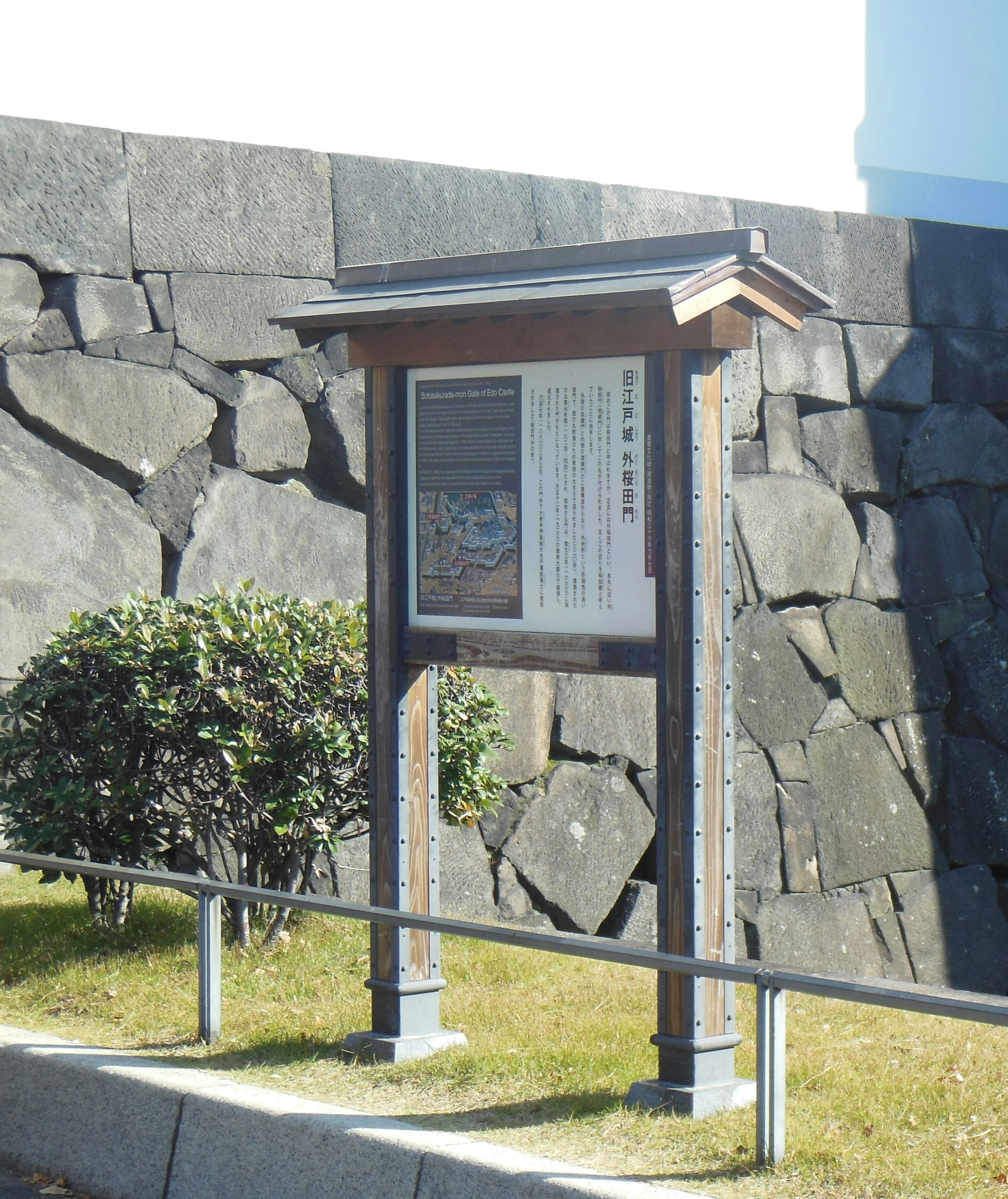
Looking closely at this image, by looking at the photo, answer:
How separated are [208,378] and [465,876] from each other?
2286 millimetres

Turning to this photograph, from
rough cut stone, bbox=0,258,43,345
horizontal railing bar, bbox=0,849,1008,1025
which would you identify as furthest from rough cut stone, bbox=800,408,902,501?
horizontal railing bar, bbox=0,849,1008,1025

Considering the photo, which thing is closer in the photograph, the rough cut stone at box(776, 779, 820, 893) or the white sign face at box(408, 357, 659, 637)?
the white sign face at box(408, 357, 659, 637)

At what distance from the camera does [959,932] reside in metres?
8.77

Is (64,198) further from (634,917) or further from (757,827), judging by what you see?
(757,827)

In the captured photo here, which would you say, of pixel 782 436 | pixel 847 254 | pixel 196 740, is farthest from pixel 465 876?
pixel 847 254

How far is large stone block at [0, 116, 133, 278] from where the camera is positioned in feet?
19.8

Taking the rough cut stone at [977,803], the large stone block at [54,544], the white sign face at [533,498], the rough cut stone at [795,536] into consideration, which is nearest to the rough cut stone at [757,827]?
the rough cut stone at [795,536]

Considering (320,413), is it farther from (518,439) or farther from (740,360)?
(518,439)

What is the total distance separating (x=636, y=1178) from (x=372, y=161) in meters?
4.92

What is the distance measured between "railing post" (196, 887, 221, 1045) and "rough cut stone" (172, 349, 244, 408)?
2.89m

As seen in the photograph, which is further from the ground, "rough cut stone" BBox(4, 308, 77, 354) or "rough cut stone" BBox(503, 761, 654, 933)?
"rough cut stone" BBox(4, 308, 77, 354)

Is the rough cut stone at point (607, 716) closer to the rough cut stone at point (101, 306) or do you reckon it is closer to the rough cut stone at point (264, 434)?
the rough cut stone at point (264, 434)

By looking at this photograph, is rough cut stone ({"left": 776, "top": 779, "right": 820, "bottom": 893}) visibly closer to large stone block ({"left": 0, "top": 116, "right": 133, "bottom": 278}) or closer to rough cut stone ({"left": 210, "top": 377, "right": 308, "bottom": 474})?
rough cut stone ({"left": 210, "top": 377, "right": 308, "bottom": 474})

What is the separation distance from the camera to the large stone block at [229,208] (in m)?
6.41
